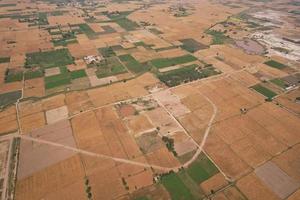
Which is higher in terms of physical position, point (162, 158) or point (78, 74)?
point (78, 74)

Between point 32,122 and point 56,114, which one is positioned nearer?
point 32,122

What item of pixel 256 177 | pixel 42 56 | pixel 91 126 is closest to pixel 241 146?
pixel 256 177

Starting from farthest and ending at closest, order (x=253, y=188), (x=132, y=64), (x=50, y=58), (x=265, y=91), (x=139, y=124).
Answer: (x=50, y=58)
(x=132, y=64)
(x=265, y=91)
(x=139, y=124)
(x=253, y=188)

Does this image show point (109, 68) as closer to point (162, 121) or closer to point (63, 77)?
point (63, 77)

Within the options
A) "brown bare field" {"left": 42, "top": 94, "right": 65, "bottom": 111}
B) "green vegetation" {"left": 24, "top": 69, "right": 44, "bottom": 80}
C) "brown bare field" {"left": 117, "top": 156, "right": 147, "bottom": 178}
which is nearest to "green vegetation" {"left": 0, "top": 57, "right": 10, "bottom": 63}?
"green vegetation" {"left": 24, "top": 69, "right": 44, "bottom": 80}

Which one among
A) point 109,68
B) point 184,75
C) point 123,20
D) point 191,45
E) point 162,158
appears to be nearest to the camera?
point 162,158

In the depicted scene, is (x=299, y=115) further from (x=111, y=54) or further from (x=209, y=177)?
(x=111, y=54)

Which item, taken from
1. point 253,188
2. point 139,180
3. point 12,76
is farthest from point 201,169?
point 12,76
